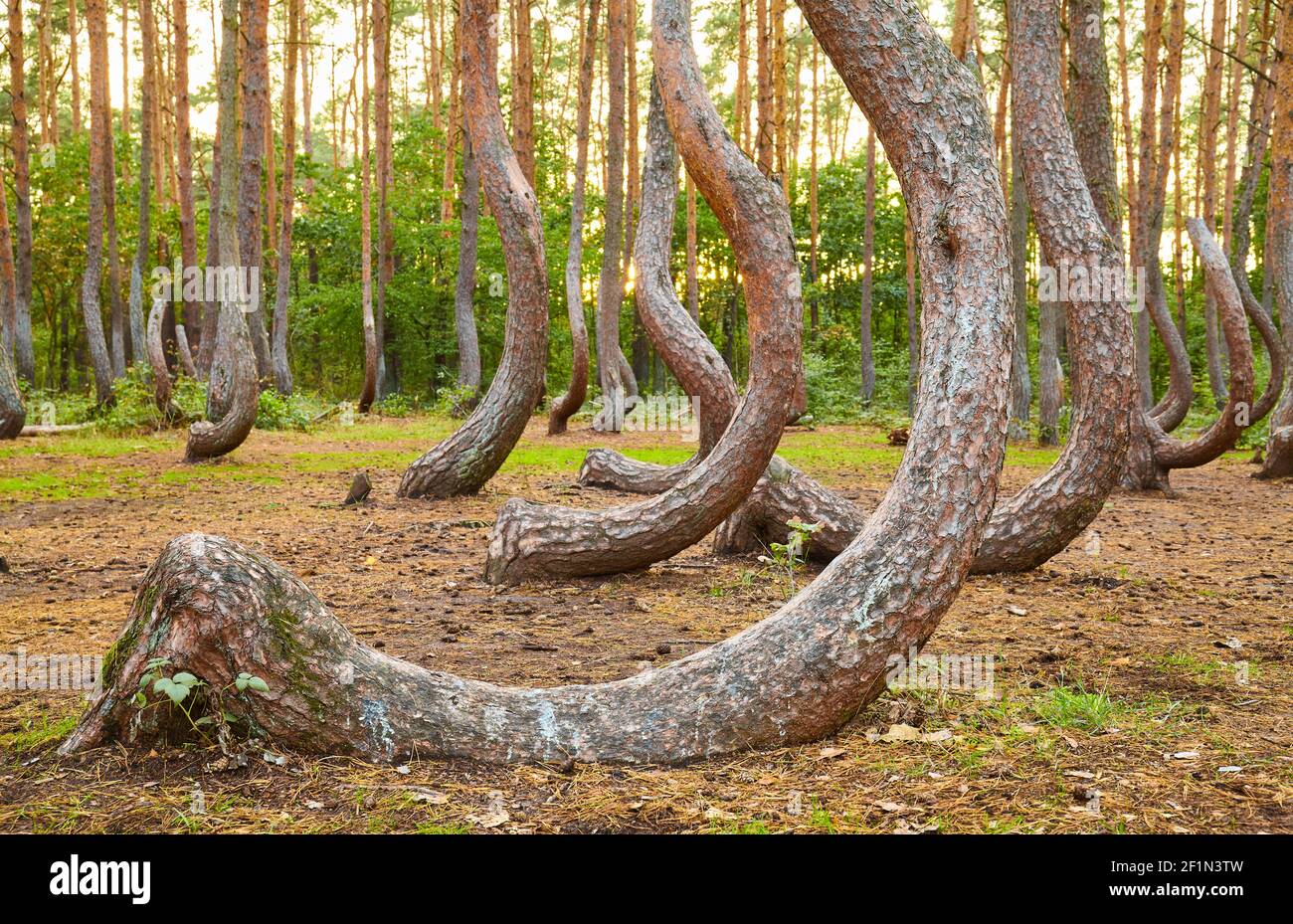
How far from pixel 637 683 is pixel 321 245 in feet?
104

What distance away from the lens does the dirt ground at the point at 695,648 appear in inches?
108

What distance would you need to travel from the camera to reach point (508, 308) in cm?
936

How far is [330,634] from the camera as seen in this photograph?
315 cm

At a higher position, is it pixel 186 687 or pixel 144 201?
pixel 144 201

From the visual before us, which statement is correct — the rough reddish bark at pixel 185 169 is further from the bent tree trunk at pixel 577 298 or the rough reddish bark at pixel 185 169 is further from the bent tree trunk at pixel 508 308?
the bent tree trunk at pixel 508 308

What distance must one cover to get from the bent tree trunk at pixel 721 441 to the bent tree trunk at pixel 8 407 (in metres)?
11.5

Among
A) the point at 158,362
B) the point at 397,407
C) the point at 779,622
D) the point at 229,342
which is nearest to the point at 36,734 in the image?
the point at 779,622

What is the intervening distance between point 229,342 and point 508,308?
4.30 metres

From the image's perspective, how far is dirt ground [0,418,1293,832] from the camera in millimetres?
2738

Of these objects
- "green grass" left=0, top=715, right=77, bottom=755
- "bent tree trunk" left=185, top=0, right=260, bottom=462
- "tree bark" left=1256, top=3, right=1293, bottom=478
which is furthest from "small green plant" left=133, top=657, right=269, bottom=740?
"tree bark" left=1256, top=3, right=1293, bottom=478

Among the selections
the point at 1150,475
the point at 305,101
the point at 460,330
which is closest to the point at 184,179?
the point at 460,330

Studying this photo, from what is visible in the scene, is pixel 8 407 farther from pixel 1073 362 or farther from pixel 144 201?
pixel 1073 362

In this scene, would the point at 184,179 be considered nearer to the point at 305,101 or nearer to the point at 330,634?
the point at 305,101

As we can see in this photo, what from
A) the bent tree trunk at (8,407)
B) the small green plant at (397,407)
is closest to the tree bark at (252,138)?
the bent tree trunk at (8,407)
